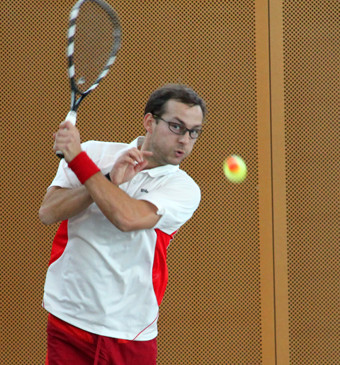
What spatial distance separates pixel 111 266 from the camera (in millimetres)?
1942

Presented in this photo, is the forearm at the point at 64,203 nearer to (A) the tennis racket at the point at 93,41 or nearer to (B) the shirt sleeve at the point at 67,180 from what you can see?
(B) the shirt sleeve at the point at 67,180

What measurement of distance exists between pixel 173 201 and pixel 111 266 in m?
0.30

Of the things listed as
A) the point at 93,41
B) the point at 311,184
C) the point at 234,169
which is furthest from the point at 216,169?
the point at 93,41

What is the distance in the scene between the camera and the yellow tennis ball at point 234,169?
3564 millimetres

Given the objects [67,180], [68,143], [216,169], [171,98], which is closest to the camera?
[68,143]

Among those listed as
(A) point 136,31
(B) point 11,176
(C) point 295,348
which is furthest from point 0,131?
(C) point 295,348

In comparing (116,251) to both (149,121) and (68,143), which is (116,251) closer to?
(68,143)

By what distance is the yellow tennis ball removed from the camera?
356 cm

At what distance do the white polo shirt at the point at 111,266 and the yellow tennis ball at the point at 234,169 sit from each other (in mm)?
1502

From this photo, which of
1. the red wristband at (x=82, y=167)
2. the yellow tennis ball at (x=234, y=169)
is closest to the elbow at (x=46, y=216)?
the red wristband at (x=82, y=167)

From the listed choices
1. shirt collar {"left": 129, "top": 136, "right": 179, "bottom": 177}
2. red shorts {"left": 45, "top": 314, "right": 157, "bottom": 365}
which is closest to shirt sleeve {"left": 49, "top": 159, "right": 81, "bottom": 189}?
shirt collar {"left": 129, "top": 136, "right": 179, "bottom": 177}

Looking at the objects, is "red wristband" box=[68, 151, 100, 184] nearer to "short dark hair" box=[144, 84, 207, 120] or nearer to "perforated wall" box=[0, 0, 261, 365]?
"short dark hair" box=[144, 84, 207, 120]

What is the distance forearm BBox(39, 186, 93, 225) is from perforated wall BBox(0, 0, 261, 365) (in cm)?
157

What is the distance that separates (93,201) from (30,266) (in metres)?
1.78
